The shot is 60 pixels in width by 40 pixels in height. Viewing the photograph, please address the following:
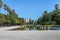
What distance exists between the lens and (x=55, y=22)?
103688 millimetres

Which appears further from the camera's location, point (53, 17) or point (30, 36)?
point (53, 17)

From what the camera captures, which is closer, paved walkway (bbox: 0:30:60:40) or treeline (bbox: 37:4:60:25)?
paved walkway (bbox: 0:30:60:40)

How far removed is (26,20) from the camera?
171 meters

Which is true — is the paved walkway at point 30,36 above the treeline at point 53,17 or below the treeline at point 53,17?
below

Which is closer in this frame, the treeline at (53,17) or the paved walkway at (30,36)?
the paved walkway at (30,36)

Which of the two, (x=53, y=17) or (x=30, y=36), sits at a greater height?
(x=53, y=17)

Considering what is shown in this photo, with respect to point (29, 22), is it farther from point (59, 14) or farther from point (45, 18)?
point (59, 14)

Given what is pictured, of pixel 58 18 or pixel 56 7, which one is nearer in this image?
pixel 58 18

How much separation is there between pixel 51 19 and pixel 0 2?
4392 centimetres

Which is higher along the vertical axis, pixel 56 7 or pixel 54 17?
pixel 56 7

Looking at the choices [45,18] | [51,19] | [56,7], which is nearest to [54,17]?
[51,19]

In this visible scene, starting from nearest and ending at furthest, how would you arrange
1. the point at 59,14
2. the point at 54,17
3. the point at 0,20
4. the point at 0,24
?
the point at 0,20 → the point at 0,24 → the point at 59,14 → the point at 54,17

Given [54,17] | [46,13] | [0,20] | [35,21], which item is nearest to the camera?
[0,20]

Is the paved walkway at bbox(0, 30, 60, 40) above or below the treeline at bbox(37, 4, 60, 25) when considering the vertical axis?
below
